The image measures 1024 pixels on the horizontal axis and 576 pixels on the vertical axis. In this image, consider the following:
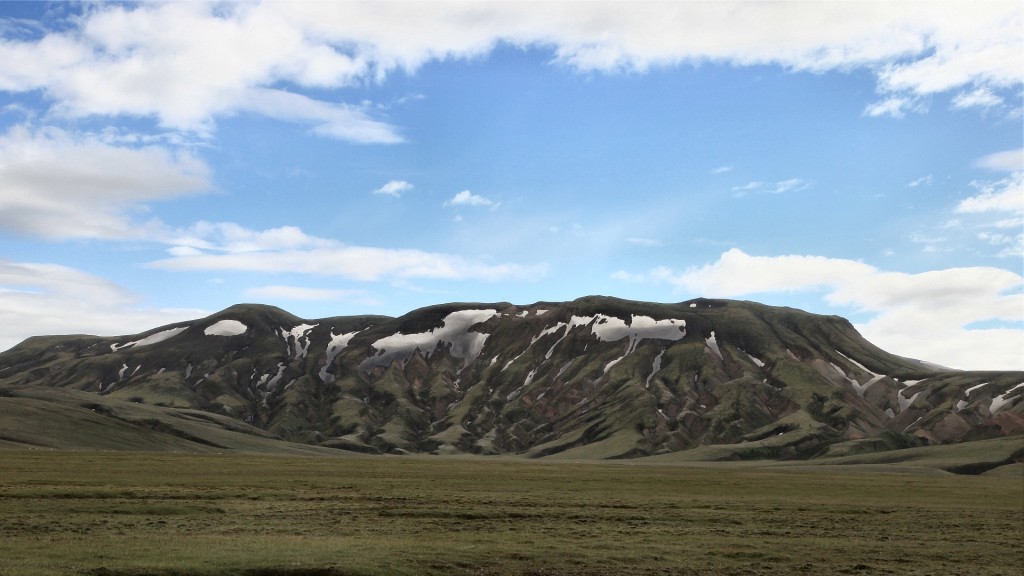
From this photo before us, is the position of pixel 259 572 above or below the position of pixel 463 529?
above

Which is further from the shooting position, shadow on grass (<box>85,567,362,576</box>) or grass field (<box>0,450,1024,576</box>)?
grass field (<box>0,450,1024,576</box>)

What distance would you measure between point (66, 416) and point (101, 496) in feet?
466

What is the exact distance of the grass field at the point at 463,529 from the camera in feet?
126

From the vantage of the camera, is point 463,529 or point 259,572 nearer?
point 259,572

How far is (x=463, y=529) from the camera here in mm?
51531

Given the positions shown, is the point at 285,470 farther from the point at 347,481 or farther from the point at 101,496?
the point at 101,496

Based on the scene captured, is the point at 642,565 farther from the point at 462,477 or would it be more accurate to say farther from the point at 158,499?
the point at 462,477

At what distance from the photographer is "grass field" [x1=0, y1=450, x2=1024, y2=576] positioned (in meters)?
38.3

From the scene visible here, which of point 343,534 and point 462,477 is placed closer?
point 343,534

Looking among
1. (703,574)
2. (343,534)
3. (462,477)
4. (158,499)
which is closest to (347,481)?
(462,477)

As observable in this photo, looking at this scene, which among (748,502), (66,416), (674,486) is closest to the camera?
(748,502)

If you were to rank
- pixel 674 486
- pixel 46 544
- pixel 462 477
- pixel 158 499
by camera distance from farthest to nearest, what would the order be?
pixel 462 477 < pixel 674 486 < pixel 158 499 < pixel 46 544

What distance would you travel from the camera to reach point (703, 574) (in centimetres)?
3928

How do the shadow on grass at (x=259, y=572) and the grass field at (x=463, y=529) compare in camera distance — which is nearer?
the shadow on grass at (x=259, y=572)
